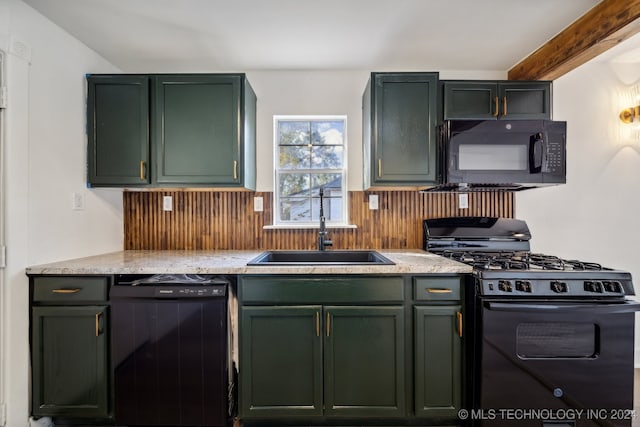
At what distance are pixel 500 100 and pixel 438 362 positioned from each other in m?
1.78

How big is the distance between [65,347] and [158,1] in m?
1.99

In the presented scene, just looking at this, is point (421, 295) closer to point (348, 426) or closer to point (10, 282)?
point (348, 426)

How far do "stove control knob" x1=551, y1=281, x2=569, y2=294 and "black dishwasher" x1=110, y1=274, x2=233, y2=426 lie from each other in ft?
5.67

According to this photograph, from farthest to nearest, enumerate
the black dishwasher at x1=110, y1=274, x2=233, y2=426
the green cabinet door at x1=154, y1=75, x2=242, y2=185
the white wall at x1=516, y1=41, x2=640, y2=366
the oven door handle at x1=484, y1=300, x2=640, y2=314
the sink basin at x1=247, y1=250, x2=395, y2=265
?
the white wall at x1=516, y1=41, x2=640, y2=366, the sink basin at x1=247, y1=250, x2=395, y2=265, the green cabinet door at x1=154, y1=75, x2=242, y2=185, the black dishwasher at x1=110, y1=274, x2=233, y2=426, the oven door handle at x1=484, y1=300, x2=640, y2=314

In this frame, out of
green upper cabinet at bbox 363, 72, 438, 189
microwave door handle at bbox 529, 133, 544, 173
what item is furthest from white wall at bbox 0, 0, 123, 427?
microwave door handle at bbox 529, 133, 544, 173

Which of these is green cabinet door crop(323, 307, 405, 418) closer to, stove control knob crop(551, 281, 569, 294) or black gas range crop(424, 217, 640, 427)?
black gas range crop(424, 217, 640, 427)

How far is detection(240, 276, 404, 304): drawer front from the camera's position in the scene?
1.71m

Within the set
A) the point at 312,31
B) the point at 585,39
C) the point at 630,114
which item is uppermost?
the point at 312,31

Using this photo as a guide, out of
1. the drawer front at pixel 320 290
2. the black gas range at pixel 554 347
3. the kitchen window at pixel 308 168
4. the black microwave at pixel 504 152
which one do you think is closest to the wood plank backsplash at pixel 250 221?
the kitchen window at pixel 308 168

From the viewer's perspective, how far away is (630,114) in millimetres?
2396

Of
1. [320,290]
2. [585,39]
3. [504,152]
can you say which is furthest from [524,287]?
[585,39]

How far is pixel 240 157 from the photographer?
6.87 ft

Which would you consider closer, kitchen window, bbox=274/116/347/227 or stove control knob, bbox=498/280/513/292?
stove control knob, bbox=498/280/513/292

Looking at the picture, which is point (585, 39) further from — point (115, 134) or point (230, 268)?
point (115, 134)
